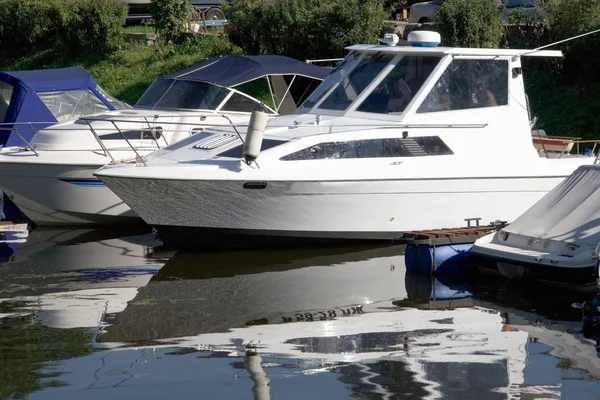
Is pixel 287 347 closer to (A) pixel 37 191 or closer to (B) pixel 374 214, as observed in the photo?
(B) pixel 374 214

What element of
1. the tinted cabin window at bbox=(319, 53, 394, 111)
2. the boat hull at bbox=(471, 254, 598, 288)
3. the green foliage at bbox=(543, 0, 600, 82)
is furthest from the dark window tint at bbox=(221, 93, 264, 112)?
the green foliage at bbox=(543, 0, 600, 82)

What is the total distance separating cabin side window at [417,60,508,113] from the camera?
14297 millimetres

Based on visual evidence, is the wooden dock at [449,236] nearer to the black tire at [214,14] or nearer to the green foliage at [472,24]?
the green foliage at [472,24]

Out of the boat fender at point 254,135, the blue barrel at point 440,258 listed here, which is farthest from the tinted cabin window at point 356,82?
the blue barrel at point 440,258

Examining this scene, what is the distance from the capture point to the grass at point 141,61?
95.0 ft

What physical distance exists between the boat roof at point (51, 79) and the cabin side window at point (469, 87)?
7106mm

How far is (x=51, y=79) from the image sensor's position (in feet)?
60.7

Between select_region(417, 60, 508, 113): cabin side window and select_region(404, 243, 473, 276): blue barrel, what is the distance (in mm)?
2455

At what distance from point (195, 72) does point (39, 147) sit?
9.57 feet

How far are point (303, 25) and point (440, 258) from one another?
15664 millimetres

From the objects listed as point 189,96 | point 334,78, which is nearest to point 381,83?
point 334,78

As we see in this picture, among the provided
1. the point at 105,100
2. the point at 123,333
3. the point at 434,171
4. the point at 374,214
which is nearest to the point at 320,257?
the point at 374,214

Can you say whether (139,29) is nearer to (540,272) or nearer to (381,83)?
(381,83)

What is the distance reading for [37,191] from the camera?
16062mm
